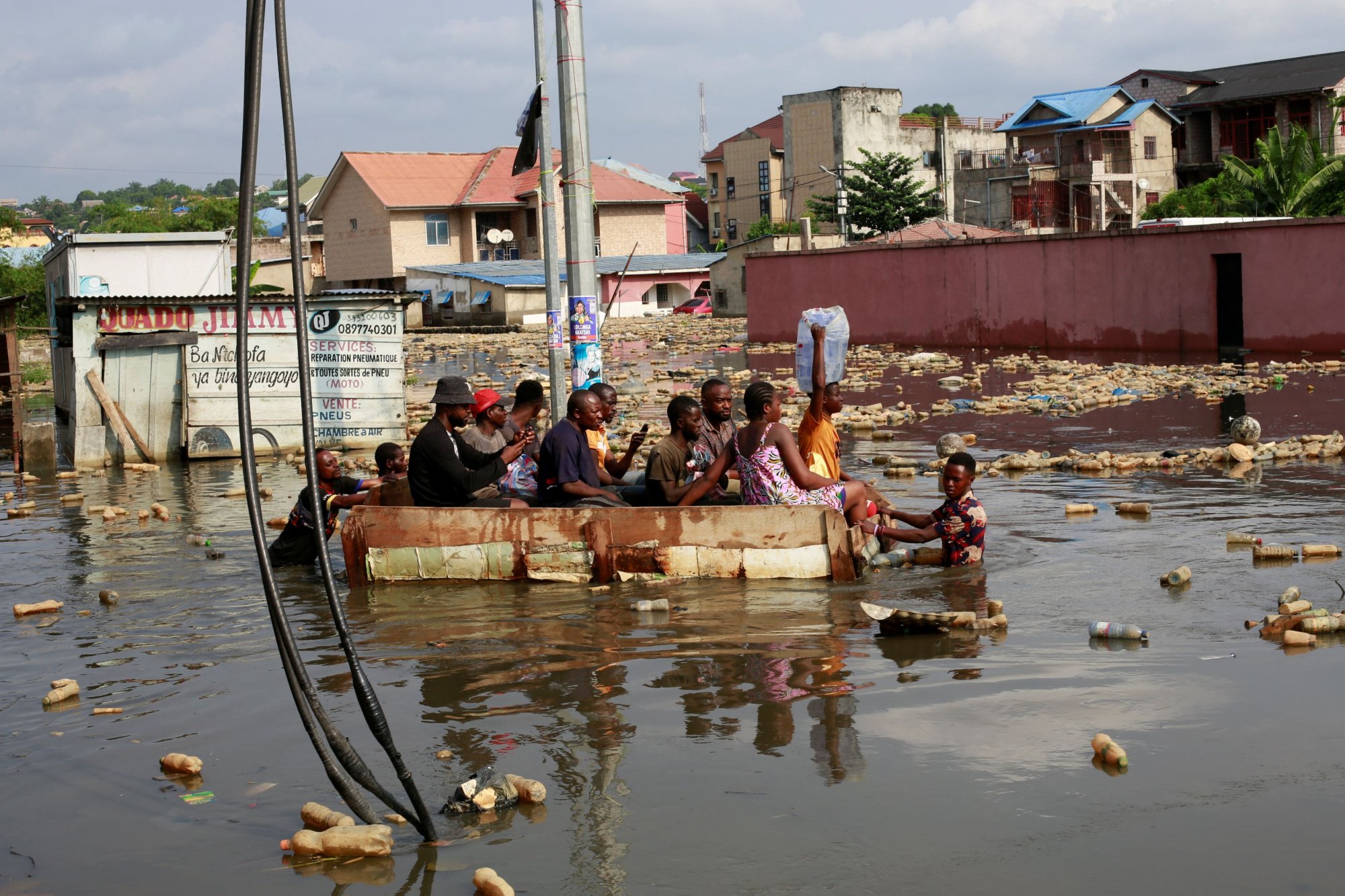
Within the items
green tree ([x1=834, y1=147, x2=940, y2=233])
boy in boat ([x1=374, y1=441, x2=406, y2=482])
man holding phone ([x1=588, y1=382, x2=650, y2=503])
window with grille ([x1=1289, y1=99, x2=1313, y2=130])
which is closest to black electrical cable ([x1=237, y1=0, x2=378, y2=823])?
man holding phone ([x1=588, y1=382, x2=650, y2=503])

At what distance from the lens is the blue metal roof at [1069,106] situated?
2264 inches

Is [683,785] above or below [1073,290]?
below

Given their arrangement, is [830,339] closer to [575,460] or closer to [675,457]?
[675,457]

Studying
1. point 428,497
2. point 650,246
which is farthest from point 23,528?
point 650,246

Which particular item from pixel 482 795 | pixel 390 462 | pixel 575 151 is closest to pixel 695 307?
pixel 575 151

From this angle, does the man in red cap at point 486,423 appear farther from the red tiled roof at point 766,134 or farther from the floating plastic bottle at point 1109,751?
the red tiled roof at point 766,134

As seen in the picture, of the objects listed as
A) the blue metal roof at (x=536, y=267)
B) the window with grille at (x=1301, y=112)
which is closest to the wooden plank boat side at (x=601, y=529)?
the blue metal roof at (x=536, y=267)

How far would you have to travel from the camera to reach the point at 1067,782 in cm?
474

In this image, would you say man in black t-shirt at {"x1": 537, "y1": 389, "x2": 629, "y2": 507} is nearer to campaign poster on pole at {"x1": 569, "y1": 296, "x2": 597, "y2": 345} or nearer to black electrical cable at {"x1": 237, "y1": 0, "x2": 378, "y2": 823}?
campaign poster on pole at {"x1": 569, "y1": 296, "x2": 597, "y2": 345}

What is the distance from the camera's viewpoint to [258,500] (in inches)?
161

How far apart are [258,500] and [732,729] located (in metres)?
2.30

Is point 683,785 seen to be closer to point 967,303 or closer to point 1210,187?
point 967,303

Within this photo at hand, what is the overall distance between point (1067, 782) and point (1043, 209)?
5814 centimetres

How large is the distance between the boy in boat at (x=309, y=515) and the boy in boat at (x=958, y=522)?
3699 millimetres
